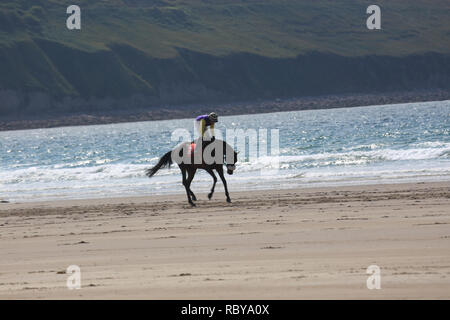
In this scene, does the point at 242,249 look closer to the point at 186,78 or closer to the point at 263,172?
the point at 263,172

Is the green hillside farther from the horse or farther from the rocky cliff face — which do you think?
the horse

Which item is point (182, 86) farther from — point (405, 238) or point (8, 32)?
point (405, 238)

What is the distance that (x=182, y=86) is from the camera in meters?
156

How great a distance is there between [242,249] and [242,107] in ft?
471

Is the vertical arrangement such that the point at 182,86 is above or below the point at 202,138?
above

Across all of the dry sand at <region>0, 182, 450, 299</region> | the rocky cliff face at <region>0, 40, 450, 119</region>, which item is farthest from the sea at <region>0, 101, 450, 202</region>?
Answer: the rocky cliff face at <region>0, 40, 450, 119</region>

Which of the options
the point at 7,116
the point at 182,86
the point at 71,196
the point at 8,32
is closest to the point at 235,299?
the point at 71,196

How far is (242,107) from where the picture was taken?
153 metres

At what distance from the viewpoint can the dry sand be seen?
7.20 meters

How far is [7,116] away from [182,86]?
35978 mm

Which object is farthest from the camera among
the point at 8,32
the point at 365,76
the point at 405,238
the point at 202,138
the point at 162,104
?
the point at 8,32

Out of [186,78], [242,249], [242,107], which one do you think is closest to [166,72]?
[186,78]

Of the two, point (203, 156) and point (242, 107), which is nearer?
point (203, 156)

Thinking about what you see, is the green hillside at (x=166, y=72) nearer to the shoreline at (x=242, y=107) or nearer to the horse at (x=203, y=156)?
the shoreline at (x=242, y=107)
